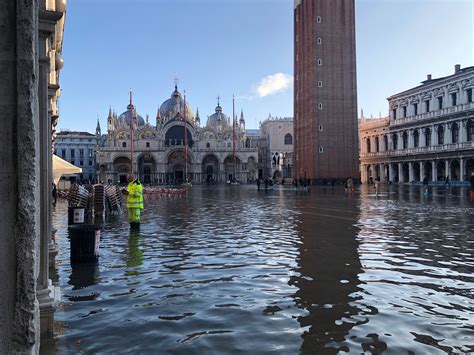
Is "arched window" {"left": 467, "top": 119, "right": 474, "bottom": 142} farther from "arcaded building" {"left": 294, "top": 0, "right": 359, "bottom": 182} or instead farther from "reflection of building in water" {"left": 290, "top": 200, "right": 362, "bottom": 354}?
"reflection of building in water" {"left": 290, "top": 200, "right": 362, "bottom": 354}

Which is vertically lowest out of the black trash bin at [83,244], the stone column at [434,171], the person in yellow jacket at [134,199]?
the black trash bin at [83,244]

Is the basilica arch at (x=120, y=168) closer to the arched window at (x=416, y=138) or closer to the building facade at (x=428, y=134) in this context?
the building facade at (x=428, y=134)

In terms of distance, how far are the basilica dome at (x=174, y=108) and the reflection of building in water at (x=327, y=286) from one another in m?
74.7

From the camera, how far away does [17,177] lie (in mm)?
2141

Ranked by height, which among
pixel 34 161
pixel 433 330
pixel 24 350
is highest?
pixel 34 161

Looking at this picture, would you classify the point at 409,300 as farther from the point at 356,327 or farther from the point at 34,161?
the point at 34,161

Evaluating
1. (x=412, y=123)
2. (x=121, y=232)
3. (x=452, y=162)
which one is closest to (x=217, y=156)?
(x=412, y=123)

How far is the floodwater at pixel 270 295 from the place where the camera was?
3996 mm

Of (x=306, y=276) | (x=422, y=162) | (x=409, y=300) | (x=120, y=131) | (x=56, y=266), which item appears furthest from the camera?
(x=120, y=131)

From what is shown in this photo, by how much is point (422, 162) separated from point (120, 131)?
5489 centimetres

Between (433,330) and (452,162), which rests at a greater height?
(452,162)

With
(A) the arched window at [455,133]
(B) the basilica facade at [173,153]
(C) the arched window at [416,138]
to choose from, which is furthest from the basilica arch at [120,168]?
(A) the arched window at [455,133]

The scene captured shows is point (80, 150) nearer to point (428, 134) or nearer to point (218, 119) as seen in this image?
point (218, 119)

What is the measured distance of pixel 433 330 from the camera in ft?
13.8
